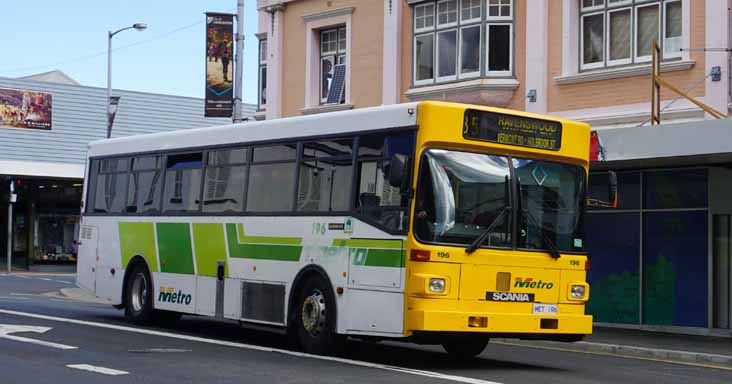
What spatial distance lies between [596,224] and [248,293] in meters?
9.92

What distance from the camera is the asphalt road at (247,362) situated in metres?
12.5

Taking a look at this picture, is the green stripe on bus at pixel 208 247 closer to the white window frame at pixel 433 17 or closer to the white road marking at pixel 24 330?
the white road marking at pixel 24 330

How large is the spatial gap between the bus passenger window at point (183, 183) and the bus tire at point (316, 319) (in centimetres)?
339

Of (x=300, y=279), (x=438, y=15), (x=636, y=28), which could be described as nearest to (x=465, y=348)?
(x=300, y=279)

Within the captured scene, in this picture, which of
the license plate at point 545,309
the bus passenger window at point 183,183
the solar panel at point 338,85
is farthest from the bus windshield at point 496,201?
the solar panel at point 338,85

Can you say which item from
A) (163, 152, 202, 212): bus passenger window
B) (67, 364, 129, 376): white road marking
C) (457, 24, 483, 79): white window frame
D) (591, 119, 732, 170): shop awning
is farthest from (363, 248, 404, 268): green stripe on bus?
(457, 24, 483, 79): white window frame

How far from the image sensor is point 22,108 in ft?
176

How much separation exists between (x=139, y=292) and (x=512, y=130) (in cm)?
809

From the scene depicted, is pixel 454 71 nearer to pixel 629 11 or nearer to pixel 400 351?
pixel 629 11

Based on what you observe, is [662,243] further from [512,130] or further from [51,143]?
[51,143]

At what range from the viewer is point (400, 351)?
1719 centimetres

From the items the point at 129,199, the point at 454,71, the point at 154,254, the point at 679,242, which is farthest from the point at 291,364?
the point at 454,71

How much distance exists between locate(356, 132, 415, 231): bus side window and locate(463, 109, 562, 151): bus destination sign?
75cm

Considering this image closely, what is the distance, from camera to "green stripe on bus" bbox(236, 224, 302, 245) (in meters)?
16.4
